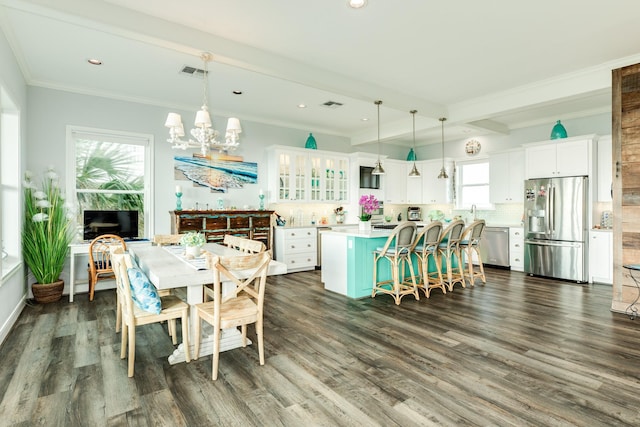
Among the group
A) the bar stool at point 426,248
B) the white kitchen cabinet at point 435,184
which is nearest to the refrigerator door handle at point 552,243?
the white kitchen cabinet at point 435,184

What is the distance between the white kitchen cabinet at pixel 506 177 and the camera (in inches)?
271

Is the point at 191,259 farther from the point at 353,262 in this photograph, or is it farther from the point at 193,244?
the point at 353,262

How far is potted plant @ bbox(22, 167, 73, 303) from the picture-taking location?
436 centimetres

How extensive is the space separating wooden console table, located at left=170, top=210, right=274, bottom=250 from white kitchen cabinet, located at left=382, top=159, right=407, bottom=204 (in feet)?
10.4

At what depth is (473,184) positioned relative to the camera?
311 inches

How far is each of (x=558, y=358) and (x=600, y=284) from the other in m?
3.68

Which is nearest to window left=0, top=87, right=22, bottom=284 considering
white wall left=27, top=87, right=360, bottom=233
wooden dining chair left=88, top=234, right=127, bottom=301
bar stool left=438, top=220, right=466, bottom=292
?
white wall left=27, top=87, right=360, bottom=233

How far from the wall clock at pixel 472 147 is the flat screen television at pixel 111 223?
6.74 meters

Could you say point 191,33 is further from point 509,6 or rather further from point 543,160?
point 543,160

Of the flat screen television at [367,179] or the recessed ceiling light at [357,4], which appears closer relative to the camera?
the recessed ceiling light at [357,4]

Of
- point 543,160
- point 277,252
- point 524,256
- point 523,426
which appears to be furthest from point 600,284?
point 277,252

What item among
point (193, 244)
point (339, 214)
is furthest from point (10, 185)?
point (339, 214)

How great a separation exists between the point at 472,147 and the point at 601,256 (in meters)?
3.32

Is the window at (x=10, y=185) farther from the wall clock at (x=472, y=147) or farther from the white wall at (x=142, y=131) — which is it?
the wall clock at (x=472, y=147)
